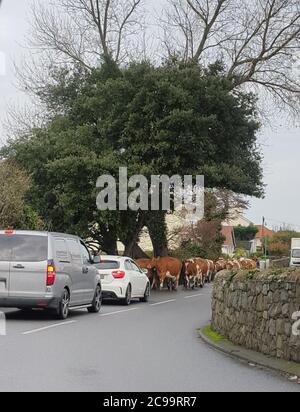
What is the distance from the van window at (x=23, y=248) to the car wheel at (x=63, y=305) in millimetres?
1231

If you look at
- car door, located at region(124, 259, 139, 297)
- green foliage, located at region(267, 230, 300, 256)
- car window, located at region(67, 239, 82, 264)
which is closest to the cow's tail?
car door, located at region(124, 259, 139, 297)

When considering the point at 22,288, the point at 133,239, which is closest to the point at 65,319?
the point at 22,288

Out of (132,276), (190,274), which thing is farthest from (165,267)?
(132,276)

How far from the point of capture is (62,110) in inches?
1596

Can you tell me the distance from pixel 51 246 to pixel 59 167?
644 inches

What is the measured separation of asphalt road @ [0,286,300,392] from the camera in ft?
30.8

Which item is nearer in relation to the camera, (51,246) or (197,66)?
(51,246)

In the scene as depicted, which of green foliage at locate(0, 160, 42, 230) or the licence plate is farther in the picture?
green foliage at locate(0, 160, 42, 230)

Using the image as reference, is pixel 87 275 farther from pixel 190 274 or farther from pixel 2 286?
pixel 190 274

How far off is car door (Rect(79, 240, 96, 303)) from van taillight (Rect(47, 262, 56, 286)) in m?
2.34

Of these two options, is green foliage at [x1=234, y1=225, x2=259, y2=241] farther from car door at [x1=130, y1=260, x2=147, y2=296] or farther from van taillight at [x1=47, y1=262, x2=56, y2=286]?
van taillight at [x1=47, y1=262, x2=56, y2=286]

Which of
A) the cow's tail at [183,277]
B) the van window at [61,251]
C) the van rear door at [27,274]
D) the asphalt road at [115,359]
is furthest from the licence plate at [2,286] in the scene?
the cow's tail at [183,277]
